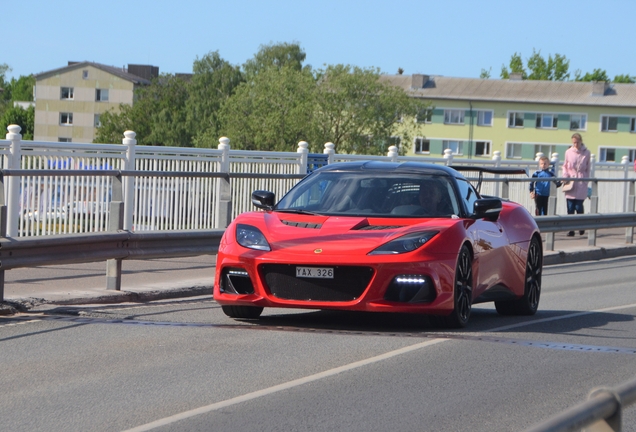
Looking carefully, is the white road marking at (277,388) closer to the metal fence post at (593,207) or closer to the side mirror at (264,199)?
the side mirror at (264,199)

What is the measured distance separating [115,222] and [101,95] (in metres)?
132

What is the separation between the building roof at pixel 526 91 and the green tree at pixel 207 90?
15.9 metres

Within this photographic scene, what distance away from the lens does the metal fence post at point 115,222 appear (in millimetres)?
10969

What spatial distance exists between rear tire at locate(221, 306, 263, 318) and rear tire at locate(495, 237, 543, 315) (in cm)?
254

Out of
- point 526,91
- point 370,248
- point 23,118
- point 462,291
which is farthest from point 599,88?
point 370,248

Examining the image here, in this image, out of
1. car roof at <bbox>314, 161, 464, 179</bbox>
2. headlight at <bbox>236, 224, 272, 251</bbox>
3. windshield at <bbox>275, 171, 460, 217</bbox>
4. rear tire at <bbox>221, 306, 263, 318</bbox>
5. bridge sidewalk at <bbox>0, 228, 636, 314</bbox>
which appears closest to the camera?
headlight at <bbox>236, 224, 272, 251</bbox>

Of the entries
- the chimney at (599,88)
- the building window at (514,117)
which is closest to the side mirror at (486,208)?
the building window at (514,117)

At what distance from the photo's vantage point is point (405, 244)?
8.54m

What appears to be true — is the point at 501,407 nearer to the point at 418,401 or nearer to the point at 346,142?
the point at 418,401

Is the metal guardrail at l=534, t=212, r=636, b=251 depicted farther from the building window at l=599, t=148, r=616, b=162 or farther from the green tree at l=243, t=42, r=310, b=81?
the building window at l=599, t=148, r=616, b=162

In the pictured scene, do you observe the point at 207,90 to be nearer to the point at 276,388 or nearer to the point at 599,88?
the point at 599,88

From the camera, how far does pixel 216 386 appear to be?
6465 millimetres

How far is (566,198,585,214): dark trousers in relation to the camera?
75.7 feet

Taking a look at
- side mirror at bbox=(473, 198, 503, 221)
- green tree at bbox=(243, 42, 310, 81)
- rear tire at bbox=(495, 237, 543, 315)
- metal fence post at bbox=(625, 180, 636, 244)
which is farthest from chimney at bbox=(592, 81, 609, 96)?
side mirror at bbox=(473, 198, 503, 221)
